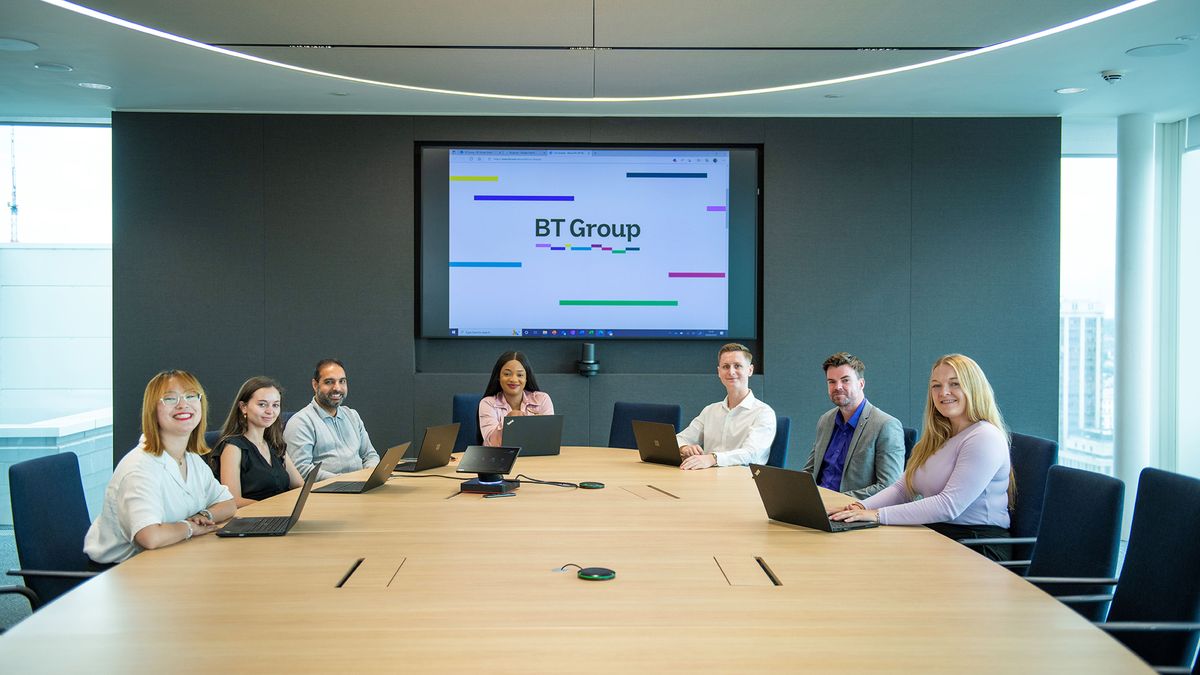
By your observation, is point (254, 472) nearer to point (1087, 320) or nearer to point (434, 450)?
point (434, 450)

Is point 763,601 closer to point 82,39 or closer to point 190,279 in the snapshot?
point 82,39

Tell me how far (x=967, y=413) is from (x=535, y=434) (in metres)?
2.36

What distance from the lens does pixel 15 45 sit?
5.16 m

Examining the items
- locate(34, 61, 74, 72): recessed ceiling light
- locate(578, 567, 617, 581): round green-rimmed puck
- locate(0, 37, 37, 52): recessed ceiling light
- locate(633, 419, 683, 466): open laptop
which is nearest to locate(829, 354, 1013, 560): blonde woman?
locate(578, 567, 617, 581): round green-rimmed puck

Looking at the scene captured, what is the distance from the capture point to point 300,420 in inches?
194

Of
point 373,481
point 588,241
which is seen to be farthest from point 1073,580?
point 588,241

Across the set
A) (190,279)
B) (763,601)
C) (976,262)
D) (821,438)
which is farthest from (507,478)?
(976,262)

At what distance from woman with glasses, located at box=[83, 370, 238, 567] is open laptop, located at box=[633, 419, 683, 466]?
1.91 metres

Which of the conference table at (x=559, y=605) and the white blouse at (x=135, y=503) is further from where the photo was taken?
the white blouse at (x=135, y=503)

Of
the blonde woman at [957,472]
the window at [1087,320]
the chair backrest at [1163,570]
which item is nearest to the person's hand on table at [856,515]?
the blonde woman at [957,472]

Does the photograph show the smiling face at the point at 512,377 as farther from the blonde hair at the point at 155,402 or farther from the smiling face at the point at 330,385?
the blonde hair at the point at 155,402

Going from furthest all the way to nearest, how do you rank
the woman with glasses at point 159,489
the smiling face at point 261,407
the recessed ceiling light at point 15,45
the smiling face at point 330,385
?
1. the recessed ceiling light at point 15,45
2. the smiling face at point 330,385
3. the smiling face at point 261,407
4. the woman with glasses at point 159,489

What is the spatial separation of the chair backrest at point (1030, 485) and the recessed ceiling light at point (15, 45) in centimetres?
541

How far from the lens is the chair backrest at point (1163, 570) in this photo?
2367 millimetres
